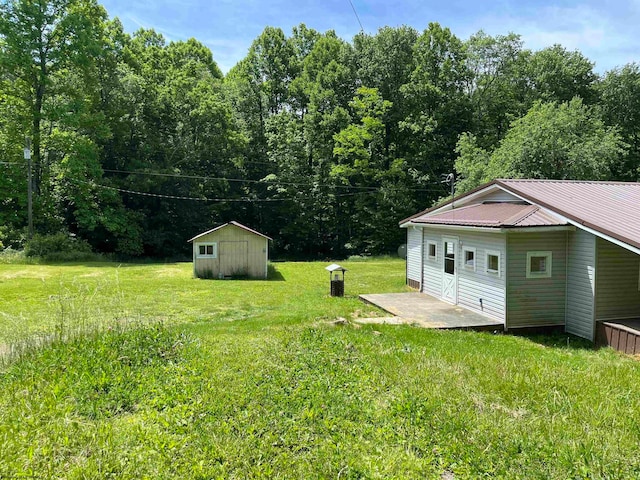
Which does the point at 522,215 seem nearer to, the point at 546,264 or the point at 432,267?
the point at 546,264

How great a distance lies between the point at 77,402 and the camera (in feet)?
13.6

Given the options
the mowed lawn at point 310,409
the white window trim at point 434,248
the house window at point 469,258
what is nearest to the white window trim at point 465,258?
the house window at point 469,258

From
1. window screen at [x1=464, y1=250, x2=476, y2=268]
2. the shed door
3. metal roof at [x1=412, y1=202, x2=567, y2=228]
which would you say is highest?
metal roof at [x1=412, y1=202, x2=567, y2=228]

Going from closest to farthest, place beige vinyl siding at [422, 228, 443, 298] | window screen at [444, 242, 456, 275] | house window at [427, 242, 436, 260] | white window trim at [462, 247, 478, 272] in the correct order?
1. white window trim at [462, 247, 478, 272]
2. window screen at [444, 242, 456, 275]
3. beige vinyl siding at [422, 228, 443, 298]
4. house window at [427, 242, 436, 260]

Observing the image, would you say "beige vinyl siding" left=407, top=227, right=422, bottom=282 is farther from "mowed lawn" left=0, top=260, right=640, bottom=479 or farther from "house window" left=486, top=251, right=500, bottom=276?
"mowed lawn" left=0, top=260, right=640, bottom=479

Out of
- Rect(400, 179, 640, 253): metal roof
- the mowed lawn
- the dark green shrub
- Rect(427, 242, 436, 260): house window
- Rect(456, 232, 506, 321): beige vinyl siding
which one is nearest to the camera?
the mowed lawn

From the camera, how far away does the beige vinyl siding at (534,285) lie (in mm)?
9094

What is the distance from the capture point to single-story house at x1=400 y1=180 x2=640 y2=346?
847 centimetres

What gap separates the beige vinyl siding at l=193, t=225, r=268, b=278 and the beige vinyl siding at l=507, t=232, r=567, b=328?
10.7 meters

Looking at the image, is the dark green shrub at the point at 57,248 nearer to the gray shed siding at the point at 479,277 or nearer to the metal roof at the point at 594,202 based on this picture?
the gray shed siding at the point at 479,277

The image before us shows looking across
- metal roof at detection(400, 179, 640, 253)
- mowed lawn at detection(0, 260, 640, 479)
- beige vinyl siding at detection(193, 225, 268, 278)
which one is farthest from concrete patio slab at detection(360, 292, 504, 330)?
beige vinyl siding at detection(193, 225, 268, 278)

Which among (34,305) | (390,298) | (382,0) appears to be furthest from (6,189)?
(382,0)

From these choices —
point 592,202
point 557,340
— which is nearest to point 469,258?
point 557,340

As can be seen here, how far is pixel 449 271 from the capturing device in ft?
38.4
